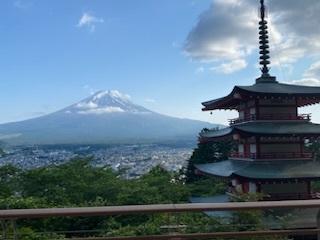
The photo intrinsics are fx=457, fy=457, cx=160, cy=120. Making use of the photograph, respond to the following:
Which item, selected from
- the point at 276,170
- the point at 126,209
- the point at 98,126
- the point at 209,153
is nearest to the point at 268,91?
the point at 276,170

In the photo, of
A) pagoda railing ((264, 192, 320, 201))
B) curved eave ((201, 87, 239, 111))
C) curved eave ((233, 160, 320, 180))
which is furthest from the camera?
curved eave ((201, 87, 239, 111))

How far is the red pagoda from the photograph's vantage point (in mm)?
14211

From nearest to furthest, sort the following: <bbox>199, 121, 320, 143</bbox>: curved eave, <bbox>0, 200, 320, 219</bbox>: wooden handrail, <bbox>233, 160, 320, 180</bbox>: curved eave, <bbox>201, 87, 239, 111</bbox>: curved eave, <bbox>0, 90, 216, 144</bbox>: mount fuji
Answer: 1. <bbox>0, 200, 320, 219</bbox>: wooden handrail
2. <bbox>233, 160, 320, 180</bbox>: curved eave
3. <bbox>199, 121, 320, 143</bbox>: curved eave
4. <bbox>201, 87, 239, 111</bbox>: curved eave
5. <bbox>0, 90, 216, 144</bbox>: mount fuji

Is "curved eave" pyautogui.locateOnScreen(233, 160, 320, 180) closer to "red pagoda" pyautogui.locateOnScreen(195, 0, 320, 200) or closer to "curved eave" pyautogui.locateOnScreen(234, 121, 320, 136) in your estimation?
"red pagoda" pyautogui.locateOnScreen(195, 0, 320, 200)

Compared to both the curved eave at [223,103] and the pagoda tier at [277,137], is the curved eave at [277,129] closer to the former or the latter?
the pagoda tier at [277,137]

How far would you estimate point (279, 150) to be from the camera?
15.2 m

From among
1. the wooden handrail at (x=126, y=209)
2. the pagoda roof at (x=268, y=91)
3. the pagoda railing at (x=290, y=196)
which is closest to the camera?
the wooden handrail at (x=126, y=209)

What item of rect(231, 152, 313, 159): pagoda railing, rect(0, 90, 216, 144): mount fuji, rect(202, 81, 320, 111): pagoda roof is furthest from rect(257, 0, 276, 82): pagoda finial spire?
rect(0, 90, 216, 144): mount fuji

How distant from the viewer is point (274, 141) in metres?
15.1

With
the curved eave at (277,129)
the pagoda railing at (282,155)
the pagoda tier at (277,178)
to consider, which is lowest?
the pagoda tier at (277,178)

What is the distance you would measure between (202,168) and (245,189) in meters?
3.95

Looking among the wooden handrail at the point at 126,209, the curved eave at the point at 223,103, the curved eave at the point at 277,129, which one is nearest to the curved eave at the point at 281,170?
the curved eave at the point at 277,129

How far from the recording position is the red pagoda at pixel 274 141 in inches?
559

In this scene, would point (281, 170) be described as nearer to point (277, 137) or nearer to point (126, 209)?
point (277, 137)
